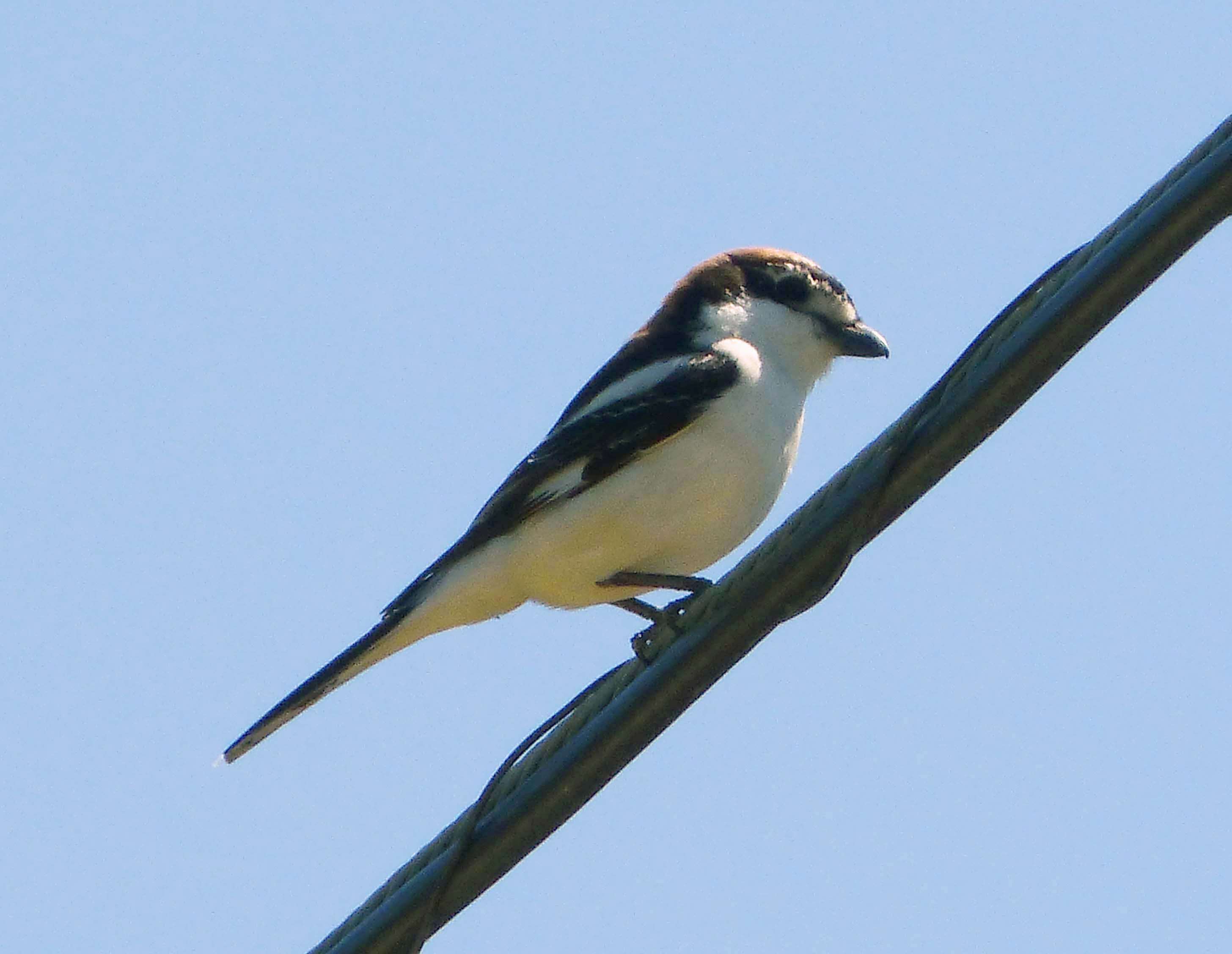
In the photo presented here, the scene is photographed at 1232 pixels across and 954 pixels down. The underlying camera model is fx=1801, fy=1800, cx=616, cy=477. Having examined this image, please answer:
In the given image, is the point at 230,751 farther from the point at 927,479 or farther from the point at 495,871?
the point at 927,479

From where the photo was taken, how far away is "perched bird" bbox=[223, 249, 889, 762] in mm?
6188

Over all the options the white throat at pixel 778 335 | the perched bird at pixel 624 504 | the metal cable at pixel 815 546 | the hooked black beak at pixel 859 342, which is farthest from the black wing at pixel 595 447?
the metal cable at pixel 815 546

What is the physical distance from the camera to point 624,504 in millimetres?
6172

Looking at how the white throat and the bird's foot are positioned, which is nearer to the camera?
the bird's foot

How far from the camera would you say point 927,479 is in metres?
3.71

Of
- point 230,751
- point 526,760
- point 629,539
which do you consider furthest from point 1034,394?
point 230,751

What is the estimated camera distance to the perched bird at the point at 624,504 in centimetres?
619

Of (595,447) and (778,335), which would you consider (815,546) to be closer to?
(595,447)

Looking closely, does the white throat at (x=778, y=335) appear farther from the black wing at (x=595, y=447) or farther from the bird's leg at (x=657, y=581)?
the bird's leg at (x=657, y=581)

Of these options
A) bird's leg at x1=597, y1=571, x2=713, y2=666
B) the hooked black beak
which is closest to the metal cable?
bird's leg at x1=597, y1=571, x2=713, y2=666

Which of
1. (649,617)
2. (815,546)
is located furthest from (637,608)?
(815,546)

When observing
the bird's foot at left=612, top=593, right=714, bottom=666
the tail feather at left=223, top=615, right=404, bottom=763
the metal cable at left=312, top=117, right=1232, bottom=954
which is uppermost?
the tail feather at left=223, top=615, right=404, bottom=763

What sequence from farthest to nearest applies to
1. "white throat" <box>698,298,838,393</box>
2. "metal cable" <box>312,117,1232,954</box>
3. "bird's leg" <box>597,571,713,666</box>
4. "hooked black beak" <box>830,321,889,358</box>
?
"hooked black beak" <box>830,321,889,358</box>, "white throat" <box>698,298,838,393</box>, "bird's leg" <box>597,571,713,666</box>, "metal cable" <box>312,117,1232,954</box>

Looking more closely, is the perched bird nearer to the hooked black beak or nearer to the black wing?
the black wing
